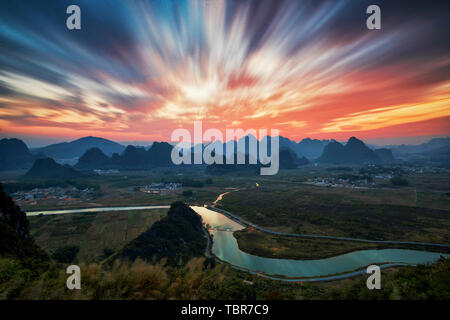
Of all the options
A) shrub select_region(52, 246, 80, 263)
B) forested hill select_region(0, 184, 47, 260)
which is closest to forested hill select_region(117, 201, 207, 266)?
forested hill select_region(0, 184, 47, 260)

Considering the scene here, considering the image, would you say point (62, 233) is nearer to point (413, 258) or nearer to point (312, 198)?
point (413, 258)

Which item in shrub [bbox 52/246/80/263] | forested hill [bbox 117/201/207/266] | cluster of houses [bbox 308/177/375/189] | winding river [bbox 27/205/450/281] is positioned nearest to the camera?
forested hill [bbox 117/201/207/266]

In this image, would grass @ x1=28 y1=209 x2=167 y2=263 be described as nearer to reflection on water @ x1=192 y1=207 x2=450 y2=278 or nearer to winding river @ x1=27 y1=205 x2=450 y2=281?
winding river @ x1=27 y1=205 x2=450 y2=281

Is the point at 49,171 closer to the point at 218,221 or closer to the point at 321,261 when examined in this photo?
the point at 218,221

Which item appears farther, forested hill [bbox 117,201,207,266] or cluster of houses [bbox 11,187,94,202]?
cluster of houses [bbox 11,187,94,202]

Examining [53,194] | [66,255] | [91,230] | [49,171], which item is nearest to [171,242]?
[66,255]

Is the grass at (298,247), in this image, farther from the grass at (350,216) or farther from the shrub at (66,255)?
the shrub at (66,255)

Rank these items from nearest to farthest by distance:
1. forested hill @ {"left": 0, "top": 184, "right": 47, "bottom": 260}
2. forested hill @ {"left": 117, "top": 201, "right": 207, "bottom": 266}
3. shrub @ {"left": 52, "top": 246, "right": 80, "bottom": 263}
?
forested hill @ {"left": 0, "top": 184, "right": 47, "bottom": 260} → forested hill @ {"left": 117, "top": 201, "right": 207, "bottom": 266} → shrub @ {"left": 52, "top": 246, "right": 80, "bottom": 263}

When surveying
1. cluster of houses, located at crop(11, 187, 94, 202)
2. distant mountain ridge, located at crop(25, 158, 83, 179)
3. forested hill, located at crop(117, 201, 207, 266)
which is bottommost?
cluster of houses, located at crop(11, 187, 94, 202)
